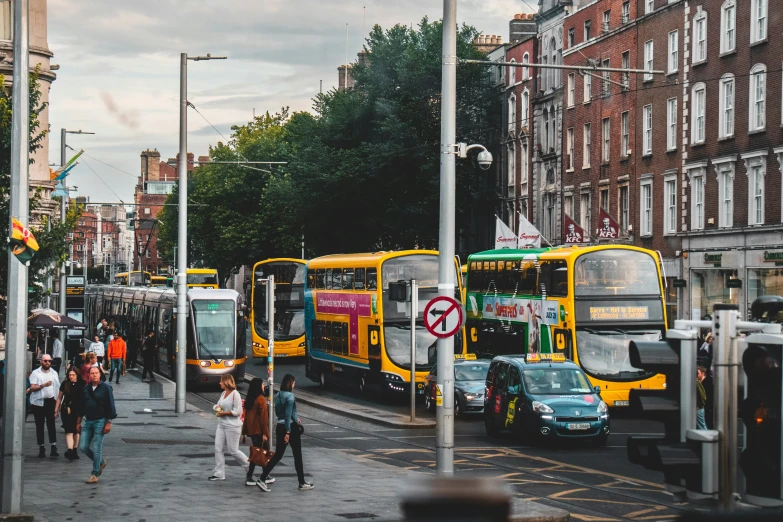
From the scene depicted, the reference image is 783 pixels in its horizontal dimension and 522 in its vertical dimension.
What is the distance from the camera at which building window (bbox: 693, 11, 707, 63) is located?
1780 inches

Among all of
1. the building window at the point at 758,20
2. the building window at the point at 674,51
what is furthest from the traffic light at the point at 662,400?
the building window at the point at 674,51

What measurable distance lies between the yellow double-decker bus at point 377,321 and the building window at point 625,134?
17368mm

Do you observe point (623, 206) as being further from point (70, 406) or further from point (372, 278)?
point (70, 406)

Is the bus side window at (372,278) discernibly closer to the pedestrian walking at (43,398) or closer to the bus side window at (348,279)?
the bus side window at (348,279)

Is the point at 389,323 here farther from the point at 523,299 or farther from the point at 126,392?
the point at 126,392

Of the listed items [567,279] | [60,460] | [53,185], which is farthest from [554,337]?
[53,185]

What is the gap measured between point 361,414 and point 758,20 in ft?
67.1

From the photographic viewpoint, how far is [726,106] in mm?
43812

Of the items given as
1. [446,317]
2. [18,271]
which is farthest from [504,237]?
[18,271]

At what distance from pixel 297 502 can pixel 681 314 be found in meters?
33.2

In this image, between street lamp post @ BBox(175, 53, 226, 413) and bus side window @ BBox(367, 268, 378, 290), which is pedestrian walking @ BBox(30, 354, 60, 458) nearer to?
street lamp post @ BBox(175, 53, 226, 413)

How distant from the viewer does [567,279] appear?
99.4 ft

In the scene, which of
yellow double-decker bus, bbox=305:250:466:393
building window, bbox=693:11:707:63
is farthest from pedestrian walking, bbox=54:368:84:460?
building window, bbox=693:11:707:63

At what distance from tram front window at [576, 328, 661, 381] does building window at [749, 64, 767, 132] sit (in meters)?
14.1
